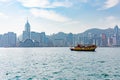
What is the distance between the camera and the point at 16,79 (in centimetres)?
3994

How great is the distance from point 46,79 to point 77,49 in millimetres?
157429

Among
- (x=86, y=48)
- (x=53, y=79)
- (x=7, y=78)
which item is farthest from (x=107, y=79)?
(x=86, y=48)

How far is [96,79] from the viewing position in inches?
1560

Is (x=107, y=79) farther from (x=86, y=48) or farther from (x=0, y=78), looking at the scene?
(x=86, y=48)

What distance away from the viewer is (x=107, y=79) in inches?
1571

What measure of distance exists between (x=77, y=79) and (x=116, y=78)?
658 cm

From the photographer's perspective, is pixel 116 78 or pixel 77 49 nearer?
pixel 116 78

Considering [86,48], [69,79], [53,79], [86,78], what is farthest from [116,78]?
[86,48]

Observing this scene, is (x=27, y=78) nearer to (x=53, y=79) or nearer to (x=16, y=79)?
(x=16, y=79)

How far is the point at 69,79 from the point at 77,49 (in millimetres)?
157153

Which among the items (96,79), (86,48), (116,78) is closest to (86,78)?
(96,79)

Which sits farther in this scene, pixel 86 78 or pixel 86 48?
pixel 86 48

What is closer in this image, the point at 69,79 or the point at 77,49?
the point at 69,79

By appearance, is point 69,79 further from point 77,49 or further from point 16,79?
point 77,49
